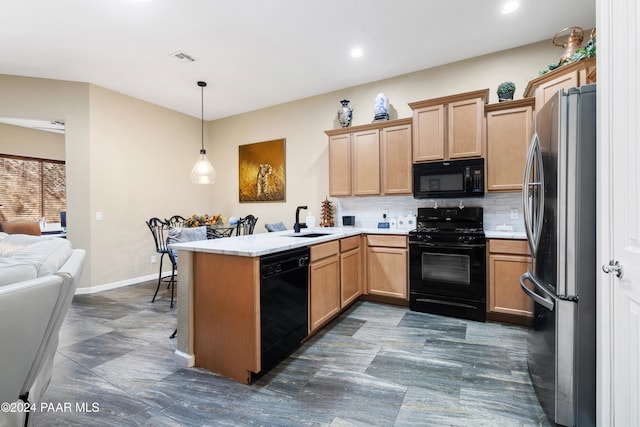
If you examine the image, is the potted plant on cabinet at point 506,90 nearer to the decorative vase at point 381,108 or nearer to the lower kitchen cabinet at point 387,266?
the decorative vase at point 381,108

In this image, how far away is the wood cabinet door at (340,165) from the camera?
4.04 metres

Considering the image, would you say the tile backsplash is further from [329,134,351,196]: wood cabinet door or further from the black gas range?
[329,134,351,196]: wood cabinet door

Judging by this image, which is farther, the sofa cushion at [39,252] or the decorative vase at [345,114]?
the decorative vase at [345,114]

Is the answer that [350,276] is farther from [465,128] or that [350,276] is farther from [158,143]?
[158,143]

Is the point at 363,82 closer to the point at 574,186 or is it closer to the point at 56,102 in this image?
the point at 574,186

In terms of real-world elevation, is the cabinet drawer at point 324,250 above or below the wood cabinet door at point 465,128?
below

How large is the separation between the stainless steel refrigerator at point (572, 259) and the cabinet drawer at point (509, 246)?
1398 mm

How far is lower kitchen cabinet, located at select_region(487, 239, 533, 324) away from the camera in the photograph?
283 cm

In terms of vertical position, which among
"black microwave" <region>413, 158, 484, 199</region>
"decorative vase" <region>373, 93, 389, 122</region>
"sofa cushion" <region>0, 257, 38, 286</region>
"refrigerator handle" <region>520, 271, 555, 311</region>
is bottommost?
"refrigerator handle" <region>520, 271, 555, 311</region>

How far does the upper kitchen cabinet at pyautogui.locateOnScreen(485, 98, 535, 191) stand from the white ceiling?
2.70 ft

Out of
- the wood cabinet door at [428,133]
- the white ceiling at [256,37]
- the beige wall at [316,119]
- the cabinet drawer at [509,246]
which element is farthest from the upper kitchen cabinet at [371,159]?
the cabinet drawer at [509,246]

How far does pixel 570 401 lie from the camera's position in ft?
4.80

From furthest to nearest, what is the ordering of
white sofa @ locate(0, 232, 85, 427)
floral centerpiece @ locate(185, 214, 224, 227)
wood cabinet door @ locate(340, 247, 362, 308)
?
1. floral centerpiece @ locate(185, 214, 224, 227)
2. wood cabinet door @ locate(340, 247, 362, 308)
3. white sofa @ locate(0, 232, 85, 427)

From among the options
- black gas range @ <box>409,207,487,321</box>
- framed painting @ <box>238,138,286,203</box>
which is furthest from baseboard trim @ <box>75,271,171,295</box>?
black gas range @ <box>409,207,487,321</box>
